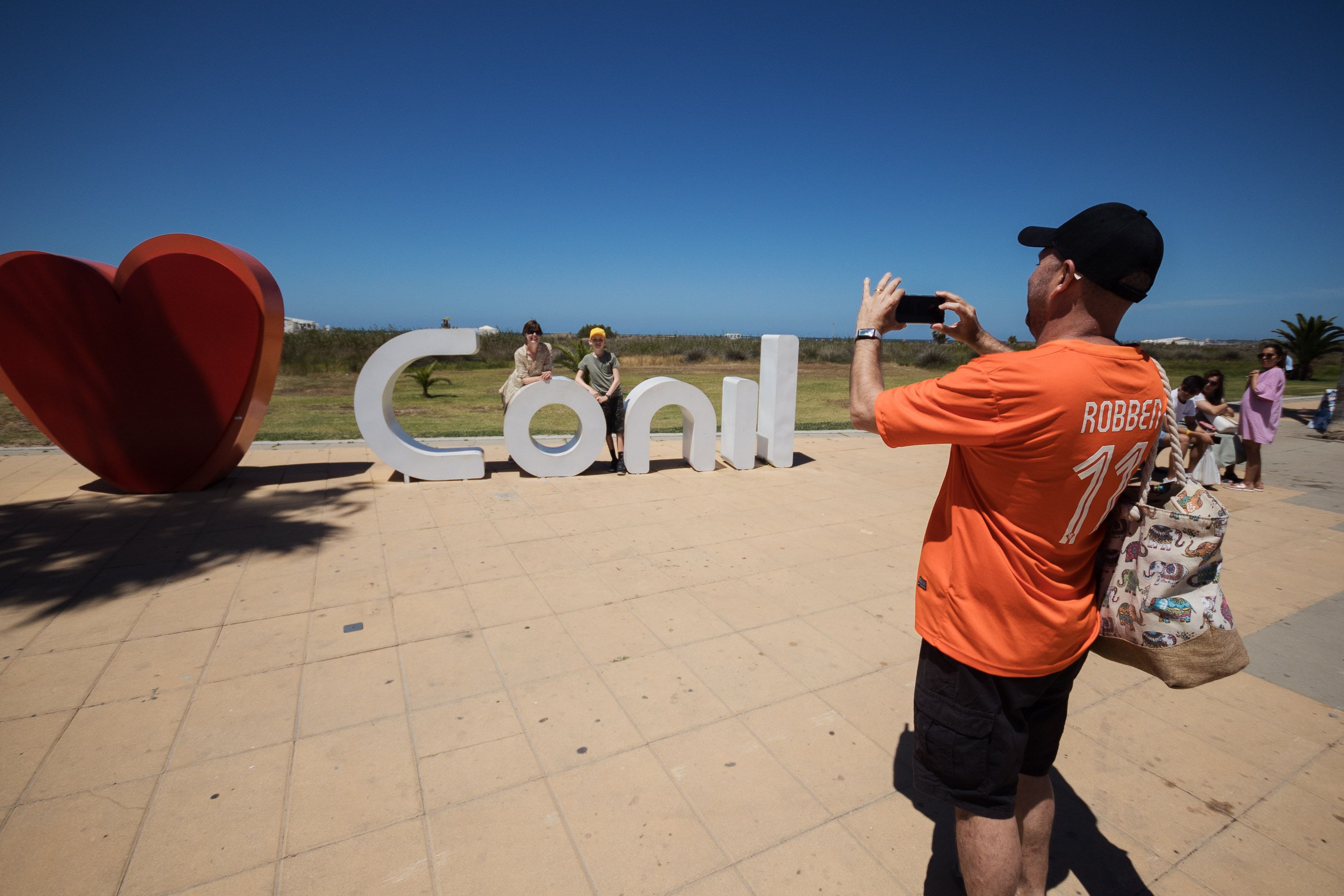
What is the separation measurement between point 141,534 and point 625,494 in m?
4.51

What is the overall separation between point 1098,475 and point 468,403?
16.7m

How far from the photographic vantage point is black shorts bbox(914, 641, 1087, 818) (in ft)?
5.91

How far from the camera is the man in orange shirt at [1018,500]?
5.42ft

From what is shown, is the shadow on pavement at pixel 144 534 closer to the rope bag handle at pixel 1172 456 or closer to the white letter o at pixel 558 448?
the white letter o at pixel 558 448

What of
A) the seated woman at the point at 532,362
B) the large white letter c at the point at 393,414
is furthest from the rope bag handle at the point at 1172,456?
the seated woman at the point at 532,362

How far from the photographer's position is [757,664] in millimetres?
3891

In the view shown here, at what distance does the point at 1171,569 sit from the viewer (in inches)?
70.0

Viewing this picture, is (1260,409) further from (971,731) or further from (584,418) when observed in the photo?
(971,731)

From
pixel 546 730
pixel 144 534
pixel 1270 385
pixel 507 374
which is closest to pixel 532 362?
pixel 144 534

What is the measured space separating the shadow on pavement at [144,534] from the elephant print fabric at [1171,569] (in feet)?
19.1

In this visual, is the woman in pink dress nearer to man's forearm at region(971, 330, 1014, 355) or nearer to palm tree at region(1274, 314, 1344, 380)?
man's forearm at region(971, 330, 1014, 355)

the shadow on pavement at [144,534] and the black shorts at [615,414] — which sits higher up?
the black shorts at [615,414]

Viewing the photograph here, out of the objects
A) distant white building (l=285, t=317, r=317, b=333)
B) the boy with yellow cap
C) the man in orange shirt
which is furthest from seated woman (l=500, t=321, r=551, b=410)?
distant white building (l=285, t=317, r=317, b=333)

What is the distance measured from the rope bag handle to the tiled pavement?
1615 millimetres
